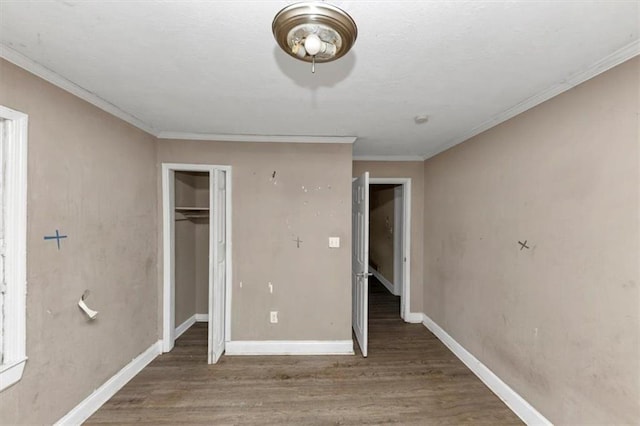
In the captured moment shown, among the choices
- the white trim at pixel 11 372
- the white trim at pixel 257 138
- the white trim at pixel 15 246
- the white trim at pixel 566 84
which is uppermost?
the white trim at pixel 257 138

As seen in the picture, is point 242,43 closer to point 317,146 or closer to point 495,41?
point 495,41

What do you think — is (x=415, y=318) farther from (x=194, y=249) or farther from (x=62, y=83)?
(x=62, y=83)

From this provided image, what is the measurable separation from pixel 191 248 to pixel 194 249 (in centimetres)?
9

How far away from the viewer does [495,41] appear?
130cm

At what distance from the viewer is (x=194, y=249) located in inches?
144

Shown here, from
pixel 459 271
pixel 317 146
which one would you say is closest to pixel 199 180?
pixel 317 146

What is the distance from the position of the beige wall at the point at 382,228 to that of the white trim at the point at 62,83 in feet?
14.0

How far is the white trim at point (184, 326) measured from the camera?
327 centimetres

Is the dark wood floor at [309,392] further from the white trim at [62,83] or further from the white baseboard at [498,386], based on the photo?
the white trim at [62,83]

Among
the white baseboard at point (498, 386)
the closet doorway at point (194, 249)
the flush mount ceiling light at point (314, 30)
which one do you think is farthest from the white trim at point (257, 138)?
the white baseboard at point (498, 386)

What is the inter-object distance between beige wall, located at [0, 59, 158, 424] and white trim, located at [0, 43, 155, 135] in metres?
0.04

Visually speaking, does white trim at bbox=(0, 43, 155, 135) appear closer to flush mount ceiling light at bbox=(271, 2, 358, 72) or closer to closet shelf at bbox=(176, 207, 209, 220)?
closet shelf at bbox=(176, 207, 209, 220)

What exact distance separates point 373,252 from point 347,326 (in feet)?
13.0

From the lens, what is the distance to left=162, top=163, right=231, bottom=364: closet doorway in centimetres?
266
